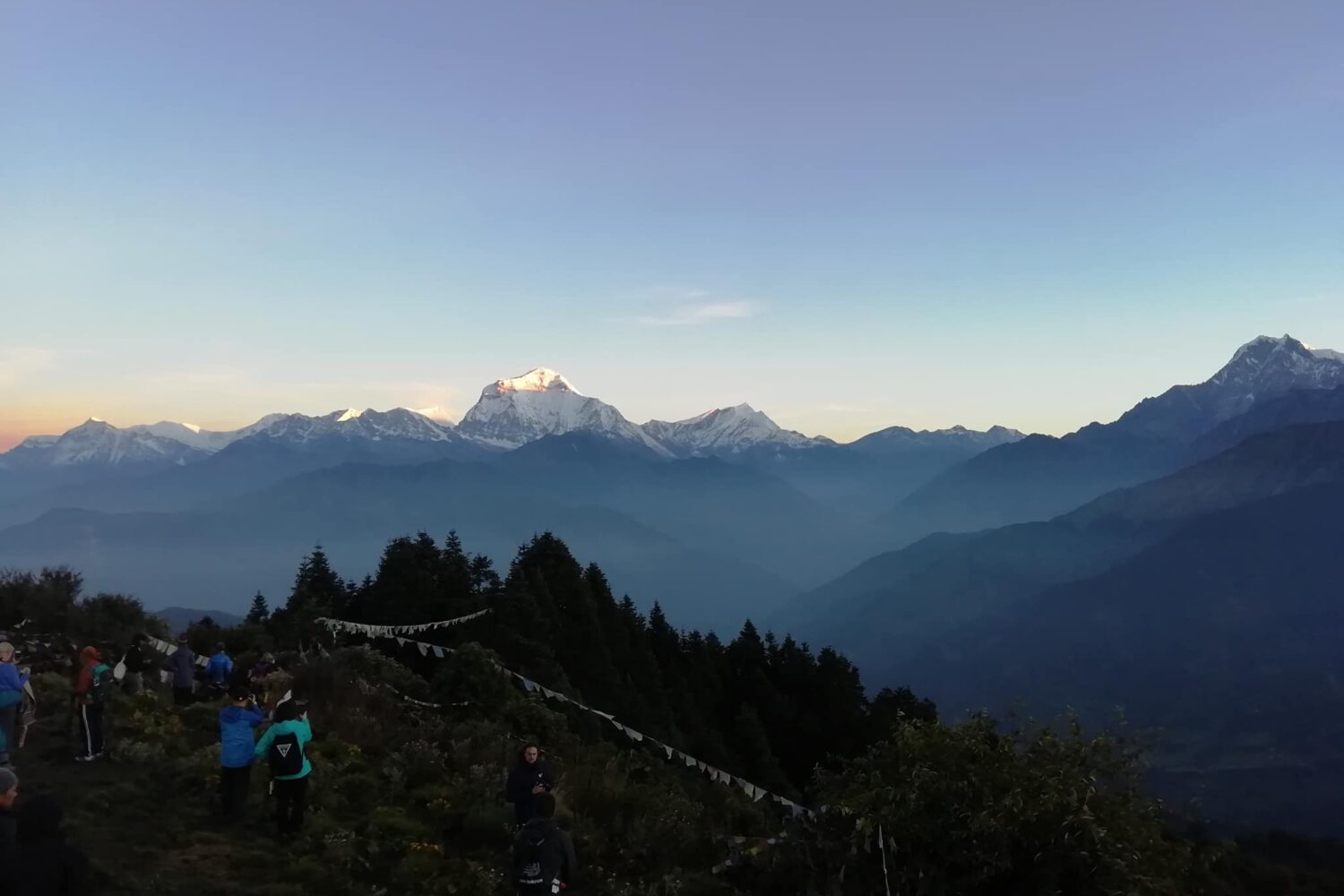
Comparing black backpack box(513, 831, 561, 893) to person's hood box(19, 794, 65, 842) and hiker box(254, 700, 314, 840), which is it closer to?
person's hood box(19, 794, 65, 842)

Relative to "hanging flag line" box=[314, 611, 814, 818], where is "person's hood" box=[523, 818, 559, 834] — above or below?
above

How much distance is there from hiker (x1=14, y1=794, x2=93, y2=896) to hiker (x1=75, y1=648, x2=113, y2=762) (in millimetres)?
7366

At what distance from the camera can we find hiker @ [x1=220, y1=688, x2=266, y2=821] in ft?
33.6

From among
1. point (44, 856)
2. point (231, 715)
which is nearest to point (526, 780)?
point (231, 715)

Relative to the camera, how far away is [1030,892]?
7.47m

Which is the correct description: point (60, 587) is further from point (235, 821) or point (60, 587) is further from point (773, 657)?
point (773, 657)

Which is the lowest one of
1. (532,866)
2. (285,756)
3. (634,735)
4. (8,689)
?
(634,735)

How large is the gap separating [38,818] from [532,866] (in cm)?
374

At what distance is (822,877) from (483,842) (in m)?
4.67

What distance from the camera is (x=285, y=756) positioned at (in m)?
9.94

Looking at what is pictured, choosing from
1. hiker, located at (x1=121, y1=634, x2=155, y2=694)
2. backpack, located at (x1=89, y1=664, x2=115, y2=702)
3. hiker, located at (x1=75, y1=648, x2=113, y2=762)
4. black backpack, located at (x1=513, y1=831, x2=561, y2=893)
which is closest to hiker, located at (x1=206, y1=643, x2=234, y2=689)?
hiker, located at (x1=121, y1=634, x2=155, y2=694)

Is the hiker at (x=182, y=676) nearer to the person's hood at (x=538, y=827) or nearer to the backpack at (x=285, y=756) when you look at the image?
the backpack at (x=285, y=756)

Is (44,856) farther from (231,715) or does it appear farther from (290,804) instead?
(290,804)

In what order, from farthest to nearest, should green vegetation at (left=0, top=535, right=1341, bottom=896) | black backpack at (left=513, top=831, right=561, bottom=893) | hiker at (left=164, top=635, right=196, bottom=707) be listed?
1. hiker at (left=164, top=635, right=196, bottom=707)
2. green vegetation at (left=0, top=535, right=1341, bottom=896)
3. black backpack at (left=513, top=831, right=561, bottom=893)
